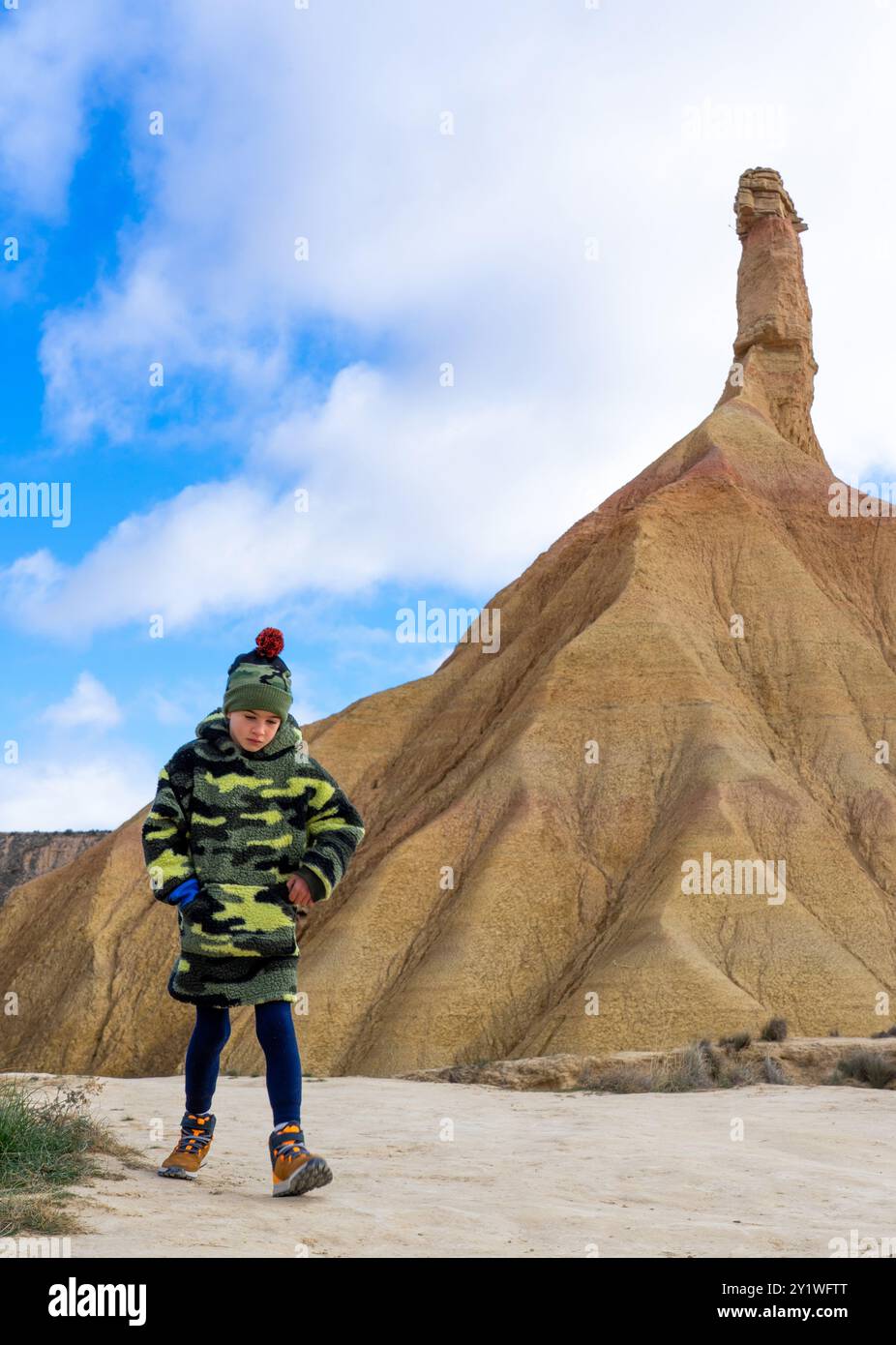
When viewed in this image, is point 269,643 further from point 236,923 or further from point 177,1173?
point 177,1173

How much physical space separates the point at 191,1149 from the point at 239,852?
4.29 ft

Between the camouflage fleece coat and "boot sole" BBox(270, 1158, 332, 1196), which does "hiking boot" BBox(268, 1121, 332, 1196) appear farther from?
the camouflage fleece coat

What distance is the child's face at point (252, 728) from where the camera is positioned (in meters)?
5.79

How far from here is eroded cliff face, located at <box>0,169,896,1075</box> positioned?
24.1 m

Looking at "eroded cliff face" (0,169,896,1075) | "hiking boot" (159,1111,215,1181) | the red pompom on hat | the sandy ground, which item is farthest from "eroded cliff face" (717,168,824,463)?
"hiking boot" (159,1111,215,1181)

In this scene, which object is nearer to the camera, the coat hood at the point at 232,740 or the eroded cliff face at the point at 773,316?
the coat hood at the point at 232,740

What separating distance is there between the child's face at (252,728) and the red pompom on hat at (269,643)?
40 cm

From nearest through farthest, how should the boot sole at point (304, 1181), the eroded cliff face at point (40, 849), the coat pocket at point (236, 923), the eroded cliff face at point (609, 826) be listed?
1. the boot sole at point (304, 1181)
2. the coat pocket at point (236, 923)
3. the eroded cliff face at point (609, 826)
4. the eroded cliff face at point (40, 849)

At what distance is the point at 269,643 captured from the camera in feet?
20.2

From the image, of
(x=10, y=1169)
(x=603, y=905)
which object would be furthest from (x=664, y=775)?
(x=10, y=1169)

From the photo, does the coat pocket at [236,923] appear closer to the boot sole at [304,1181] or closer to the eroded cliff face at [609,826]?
the boot sole at [304,1181]

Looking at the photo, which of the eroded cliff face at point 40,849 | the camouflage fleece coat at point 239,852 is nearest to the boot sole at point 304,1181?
the camouflage fleece coat at point 239,852

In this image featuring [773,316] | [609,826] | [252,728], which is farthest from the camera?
[773,316]

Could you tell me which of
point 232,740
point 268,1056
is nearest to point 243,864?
point 232,740
